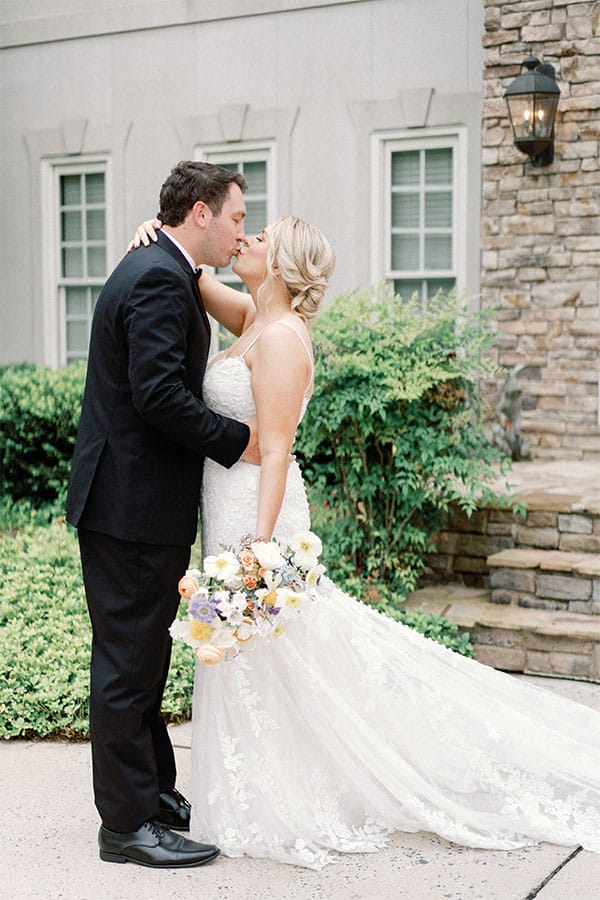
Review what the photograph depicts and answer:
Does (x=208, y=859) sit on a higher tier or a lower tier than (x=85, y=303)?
lower

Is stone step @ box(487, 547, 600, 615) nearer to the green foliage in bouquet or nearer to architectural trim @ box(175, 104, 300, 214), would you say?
the green foliage in bouquet

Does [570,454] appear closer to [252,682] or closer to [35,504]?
[35,504]

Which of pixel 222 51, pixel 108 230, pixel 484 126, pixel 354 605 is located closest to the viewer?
pixel 354 605

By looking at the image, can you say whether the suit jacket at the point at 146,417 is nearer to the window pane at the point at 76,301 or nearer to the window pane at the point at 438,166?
the window pane at the point at 438,166

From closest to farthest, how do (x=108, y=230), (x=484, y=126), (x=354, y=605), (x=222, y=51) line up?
1. (x=354, y=605)
2. (x=484, y=126)
3. (x=222, y=51)
4. (x=108, y=230)

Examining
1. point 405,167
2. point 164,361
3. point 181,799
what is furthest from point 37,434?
point 164,361

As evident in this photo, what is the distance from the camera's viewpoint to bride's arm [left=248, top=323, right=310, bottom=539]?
3271 mm

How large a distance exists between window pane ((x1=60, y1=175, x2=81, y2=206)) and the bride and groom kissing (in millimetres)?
6924

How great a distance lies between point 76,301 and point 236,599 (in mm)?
7537

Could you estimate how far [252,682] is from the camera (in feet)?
11.1

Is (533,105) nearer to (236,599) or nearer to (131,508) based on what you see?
(131,508)

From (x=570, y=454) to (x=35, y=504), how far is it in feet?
12.9

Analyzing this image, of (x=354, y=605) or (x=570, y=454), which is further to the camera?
(x=570, y=454)

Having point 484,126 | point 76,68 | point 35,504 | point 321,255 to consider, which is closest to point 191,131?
point 76,68
